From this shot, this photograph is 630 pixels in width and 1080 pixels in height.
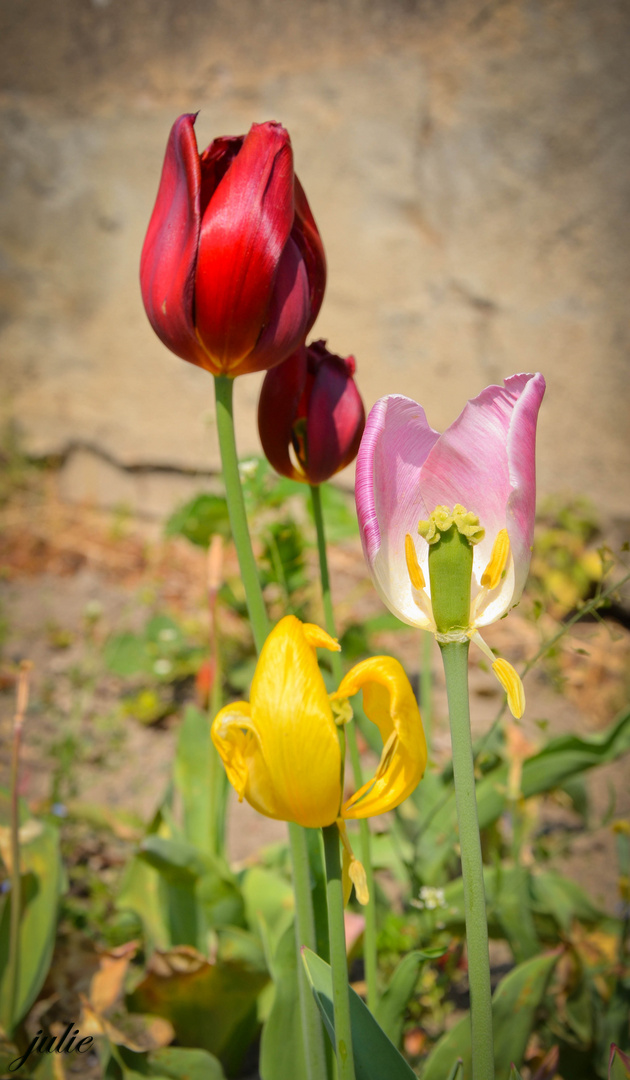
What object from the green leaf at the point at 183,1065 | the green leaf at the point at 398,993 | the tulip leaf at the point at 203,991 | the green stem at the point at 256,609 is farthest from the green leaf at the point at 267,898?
the green stem at the point at 256,609

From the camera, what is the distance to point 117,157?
9.34 feet

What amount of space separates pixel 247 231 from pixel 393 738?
0.38 metres

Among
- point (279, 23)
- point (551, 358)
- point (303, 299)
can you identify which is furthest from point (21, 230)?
point (303, 299)

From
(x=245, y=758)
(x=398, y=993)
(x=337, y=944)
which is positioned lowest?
(x=398, y=993)

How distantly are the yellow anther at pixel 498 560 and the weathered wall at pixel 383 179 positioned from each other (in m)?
2.22

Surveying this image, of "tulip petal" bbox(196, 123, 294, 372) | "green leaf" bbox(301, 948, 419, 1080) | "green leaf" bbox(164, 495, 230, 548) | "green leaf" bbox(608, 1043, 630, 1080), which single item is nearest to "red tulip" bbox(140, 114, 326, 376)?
"tulip petal" bbox(196, 123, 294, 372)

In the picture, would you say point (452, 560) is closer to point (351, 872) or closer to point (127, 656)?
point (351, 872)

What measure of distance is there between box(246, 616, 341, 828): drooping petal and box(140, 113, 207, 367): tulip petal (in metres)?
0.26

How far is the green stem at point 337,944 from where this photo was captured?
0.49 metres

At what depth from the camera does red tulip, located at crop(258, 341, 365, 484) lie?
0.68 meters

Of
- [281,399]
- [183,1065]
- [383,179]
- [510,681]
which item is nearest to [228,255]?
[281,399]

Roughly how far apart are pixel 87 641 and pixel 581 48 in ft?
8.06

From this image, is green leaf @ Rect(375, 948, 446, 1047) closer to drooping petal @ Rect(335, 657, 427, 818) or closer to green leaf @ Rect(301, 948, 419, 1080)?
green leaf @ Rect(301, 948, 419, 1080)

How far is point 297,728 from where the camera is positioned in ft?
1.48
